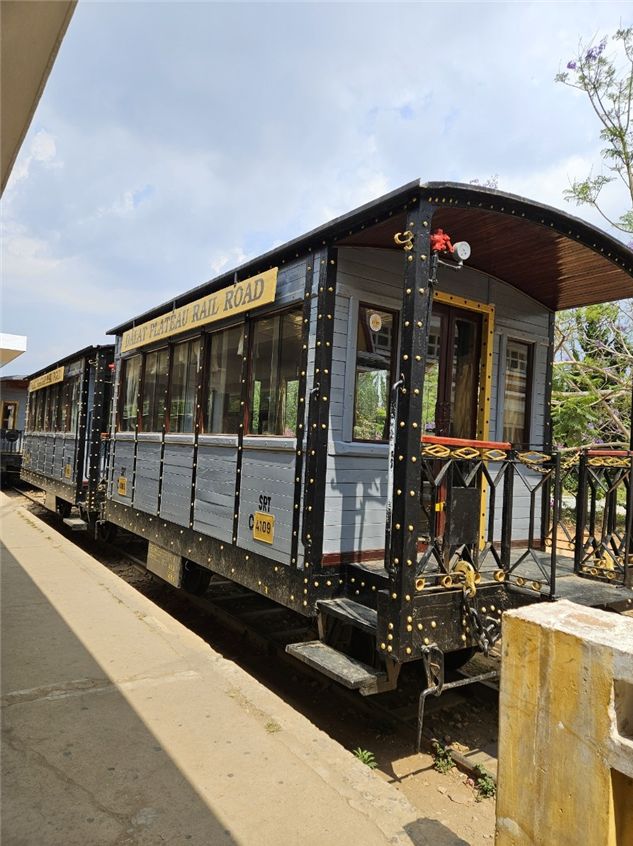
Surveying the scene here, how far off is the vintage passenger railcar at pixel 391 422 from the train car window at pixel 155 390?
65 centimetres

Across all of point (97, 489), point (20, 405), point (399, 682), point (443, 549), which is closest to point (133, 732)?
point (443, 549)

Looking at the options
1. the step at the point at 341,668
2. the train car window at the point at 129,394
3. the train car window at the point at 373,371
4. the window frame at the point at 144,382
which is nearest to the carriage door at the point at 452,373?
the train car window at the point at 373,371

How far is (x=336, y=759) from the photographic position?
117 inches

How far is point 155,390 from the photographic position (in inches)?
278

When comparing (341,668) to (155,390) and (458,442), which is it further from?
(155,390)

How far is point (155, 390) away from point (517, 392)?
13.2 ft

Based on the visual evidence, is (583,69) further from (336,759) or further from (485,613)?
(336,759)

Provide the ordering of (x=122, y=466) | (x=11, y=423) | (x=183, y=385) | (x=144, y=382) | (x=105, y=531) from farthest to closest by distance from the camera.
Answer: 1. (x=11, y=423)
2. (x=105, y=531)
3. (x=122, y=466)
4. (x=144, y=382)
5. (x=183, y=385)

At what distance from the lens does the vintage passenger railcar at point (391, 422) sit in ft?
11.4

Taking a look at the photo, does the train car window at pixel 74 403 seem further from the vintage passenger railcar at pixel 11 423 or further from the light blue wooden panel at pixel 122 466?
the vintage passenger railcar at pixel 11 423

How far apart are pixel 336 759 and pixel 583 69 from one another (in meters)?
13.0

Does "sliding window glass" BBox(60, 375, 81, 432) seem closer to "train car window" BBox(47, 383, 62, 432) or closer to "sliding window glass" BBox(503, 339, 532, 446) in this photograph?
"train car window" BBox(47, 383, 62, 432)

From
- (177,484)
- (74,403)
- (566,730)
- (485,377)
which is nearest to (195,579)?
(177,484)

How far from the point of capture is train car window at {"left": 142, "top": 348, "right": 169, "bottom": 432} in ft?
22.3
